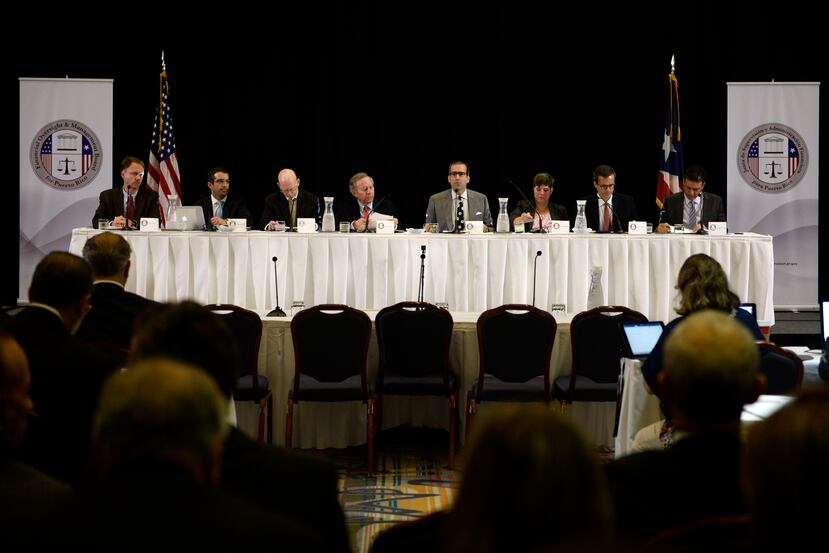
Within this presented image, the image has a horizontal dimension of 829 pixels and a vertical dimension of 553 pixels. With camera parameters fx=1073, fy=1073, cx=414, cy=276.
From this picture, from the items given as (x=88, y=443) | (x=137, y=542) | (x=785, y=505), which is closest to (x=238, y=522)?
(x=137, y=542)

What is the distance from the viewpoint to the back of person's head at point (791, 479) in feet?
4.48

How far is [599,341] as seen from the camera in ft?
19.7

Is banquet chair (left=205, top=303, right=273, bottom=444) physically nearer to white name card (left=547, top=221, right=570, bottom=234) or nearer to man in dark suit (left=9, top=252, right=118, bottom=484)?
man in dark suit (left=9, top=252, right=118, bottom=484)

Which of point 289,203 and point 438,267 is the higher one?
point 289,203

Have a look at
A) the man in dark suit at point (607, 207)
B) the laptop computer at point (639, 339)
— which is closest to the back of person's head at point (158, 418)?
the laptop computer at point (639, 339)

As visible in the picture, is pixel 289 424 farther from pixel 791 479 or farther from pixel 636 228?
pixel 791 479

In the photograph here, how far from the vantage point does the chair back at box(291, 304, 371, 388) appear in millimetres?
5906

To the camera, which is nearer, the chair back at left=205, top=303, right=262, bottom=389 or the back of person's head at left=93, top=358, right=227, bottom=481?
the back of person's head at left=93, top=358, right=227, bottom=481

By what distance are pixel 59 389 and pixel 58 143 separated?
318 inches

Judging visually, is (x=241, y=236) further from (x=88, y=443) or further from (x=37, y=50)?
(x=88, y=443)

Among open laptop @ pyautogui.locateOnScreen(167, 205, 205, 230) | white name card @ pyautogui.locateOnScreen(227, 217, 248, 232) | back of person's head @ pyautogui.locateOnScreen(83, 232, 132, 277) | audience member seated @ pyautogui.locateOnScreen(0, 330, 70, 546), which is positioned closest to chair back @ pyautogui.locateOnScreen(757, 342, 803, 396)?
back of person's head @ pyautogui.locateOnScreen(83, 232, 132, 277)

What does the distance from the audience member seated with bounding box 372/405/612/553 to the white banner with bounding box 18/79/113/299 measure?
387 inches

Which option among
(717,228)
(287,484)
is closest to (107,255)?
(287,484)

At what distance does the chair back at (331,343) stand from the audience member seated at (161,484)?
13.9ft
